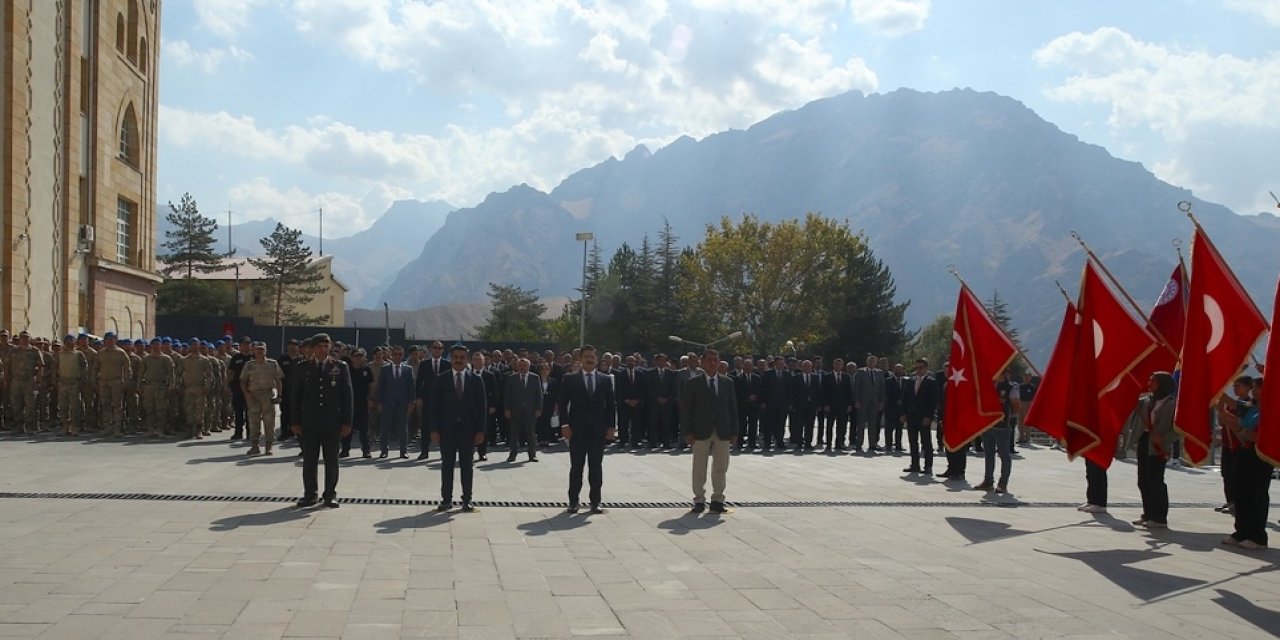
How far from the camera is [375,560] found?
883 cm

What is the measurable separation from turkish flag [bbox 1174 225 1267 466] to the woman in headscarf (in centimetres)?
103

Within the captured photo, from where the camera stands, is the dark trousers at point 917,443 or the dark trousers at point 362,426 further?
the dark trousers at point 917,443

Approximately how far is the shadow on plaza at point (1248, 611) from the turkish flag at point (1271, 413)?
5.88ft

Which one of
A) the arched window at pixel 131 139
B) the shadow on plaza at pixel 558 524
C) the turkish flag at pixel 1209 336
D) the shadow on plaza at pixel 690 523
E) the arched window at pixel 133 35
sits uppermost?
the arched window at pixel 133 35

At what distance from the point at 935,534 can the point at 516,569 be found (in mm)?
4949

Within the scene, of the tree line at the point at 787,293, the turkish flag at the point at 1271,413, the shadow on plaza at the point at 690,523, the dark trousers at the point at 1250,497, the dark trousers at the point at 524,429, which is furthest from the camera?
the tree line at the point at 787,293

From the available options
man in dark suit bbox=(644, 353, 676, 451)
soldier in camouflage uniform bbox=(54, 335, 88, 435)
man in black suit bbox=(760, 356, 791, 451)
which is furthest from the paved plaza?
man in black suit bbox=(760, 356, 791, 451)

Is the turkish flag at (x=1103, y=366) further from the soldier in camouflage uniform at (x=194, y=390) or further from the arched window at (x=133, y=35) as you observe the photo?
the arched window at (x=133, y=35)

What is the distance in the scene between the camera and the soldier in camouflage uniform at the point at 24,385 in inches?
766

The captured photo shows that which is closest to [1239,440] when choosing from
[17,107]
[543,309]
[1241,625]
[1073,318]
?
[1073,318]

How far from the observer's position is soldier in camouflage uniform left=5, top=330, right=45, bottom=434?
19469mm

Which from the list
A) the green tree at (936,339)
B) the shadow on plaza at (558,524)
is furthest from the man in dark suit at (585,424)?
the green tree at (936,339)

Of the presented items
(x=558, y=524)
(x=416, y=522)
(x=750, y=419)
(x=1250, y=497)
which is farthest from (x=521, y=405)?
(x=1250, y=497)

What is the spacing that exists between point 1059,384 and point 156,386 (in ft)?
52.1
